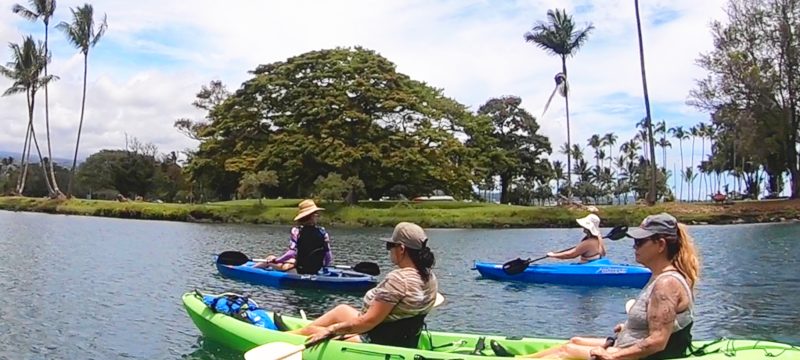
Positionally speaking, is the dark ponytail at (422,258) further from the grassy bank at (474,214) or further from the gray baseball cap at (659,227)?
the grassy bank at (474,214)

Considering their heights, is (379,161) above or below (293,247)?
above

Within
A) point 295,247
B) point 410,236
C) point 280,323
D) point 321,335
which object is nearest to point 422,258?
point 410,236

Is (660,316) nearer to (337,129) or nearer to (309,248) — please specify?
(309,248)

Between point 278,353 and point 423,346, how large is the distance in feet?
5.04

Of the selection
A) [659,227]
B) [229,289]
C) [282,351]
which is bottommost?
[229,289]

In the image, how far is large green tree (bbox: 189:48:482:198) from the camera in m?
47.0

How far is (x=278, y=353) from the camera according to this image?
751 centimetres

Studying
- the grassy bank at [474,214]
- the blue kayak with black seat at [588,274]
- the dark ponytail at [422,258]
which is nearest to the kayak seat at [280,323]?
the dark ponytail at [422,258]

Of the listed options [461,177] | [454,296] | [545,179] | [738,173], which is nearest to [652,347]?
[454,296]

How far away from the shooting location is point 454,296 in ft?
51.6

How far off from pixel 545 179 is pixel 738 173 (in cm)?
2350

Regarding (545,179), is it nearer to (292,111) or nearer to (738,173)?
(738,173)

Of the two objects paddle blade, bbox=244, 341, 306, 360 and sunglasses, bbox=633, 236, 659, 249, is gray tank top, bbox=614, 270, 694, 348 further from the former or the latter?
paddle blade, bbox=244, 341, 306, 360

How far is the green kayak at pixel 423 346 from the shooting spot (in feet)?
23.2
